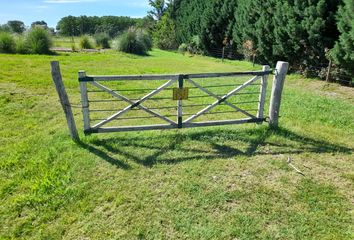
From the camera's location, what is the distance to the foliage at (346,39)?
9.12 meters

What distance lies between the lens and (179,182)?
13.5 ft

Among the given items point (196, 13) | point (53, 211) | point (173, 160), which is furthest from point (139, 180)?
point (196, 13)

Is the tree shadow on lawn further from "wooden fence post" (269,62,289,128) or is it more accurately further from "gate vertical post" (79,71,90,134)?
"gate vertical post" (79,71,90,134)

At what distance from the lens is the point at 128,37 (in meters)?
22.3

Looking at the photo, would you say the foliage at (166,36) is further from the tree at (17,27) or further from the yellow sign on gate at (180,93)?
the yellow sign on gate at (180,93)

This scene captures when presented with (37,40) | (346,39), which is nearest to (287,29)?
(346,39)

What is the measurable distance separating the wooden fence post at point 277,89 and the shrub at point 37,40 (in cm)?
1726

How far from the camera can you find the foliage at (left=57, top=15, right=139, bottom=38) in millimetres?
49631

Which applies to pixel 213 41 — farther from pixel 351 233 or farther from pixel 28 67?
pixel 351 233

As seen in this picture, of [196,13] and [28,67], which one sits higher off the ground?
[196,13]

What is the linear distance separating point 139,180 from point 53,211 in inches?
47.0

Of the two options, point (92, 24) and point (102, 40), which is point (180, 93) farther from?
point (92, 24)

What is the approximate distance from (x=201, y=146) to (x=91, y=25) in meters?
55.0

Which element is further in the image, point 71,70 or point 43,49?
point 43,49
